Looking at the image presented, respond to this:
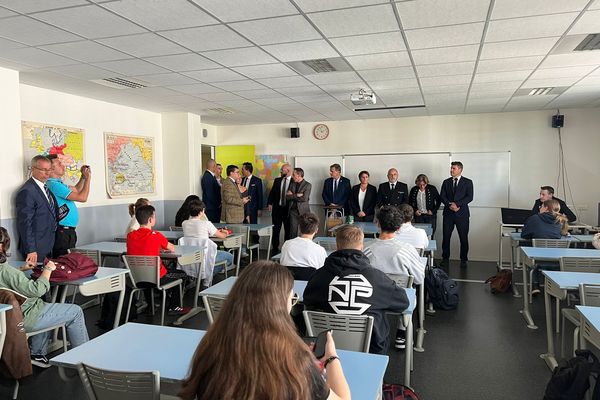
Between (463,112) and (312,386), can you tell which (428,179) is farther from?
(312,386)

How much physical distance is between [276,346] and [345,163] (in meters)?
7.64

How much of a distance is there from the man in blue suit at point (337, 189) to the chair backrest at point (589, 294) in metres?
5.48

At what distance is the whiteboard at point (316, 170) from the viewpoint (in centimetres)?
875

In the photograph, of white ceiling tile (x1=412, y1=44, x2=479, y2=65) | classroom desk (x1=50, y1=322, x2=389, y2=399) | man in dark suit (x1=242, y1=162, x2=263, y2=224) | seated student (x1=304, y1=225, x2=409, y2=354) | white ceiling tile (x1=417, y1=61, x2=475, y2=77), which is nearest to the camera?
classroom desk (x1=50, y1=322, x2=389, y2=399)

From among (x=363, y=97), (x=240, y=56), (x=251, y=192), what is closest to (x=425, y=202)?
(x=363, y=97)

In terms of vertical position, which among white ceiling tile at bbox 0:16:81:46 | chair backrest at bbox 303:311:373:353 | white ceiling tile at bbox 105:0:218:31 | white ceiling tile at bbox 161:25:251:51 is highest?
white ceiling tile at bbox 161:25:251:51

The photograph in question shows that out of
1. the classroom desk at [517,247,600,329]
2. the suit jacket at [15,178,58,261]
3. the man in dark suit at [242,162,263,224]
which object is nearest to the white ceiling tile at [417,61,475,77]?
the classroom desk at [517,247,600,329]

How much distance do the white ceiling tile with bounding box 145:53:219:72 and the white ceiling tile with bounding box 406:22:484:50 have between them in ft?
6.52

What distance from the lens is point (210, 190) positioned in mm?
7961

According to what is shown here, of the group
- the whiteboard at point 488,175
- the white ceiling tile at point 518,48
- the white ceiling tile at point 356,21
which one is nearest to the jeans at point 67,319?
the white ceiling tile at point 356,21

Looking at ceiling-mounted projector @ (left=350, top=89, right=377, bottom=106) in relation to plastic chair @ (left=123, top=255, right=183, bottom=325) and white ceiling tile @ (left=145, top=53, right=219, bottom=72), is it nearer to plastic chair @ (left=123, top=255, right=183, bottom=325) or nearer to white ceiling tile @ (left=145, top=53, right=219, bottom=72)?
white ceiling tile @ (left=145, top=53, right=219, bottom=72)

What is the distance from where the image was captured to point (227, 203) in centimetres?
754

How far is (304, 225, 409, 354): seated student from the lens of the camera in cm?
233

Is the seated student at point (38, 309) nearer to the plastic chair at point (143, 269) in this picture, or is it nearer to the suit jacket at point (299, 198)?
the plastic chair at point (143, 269)
